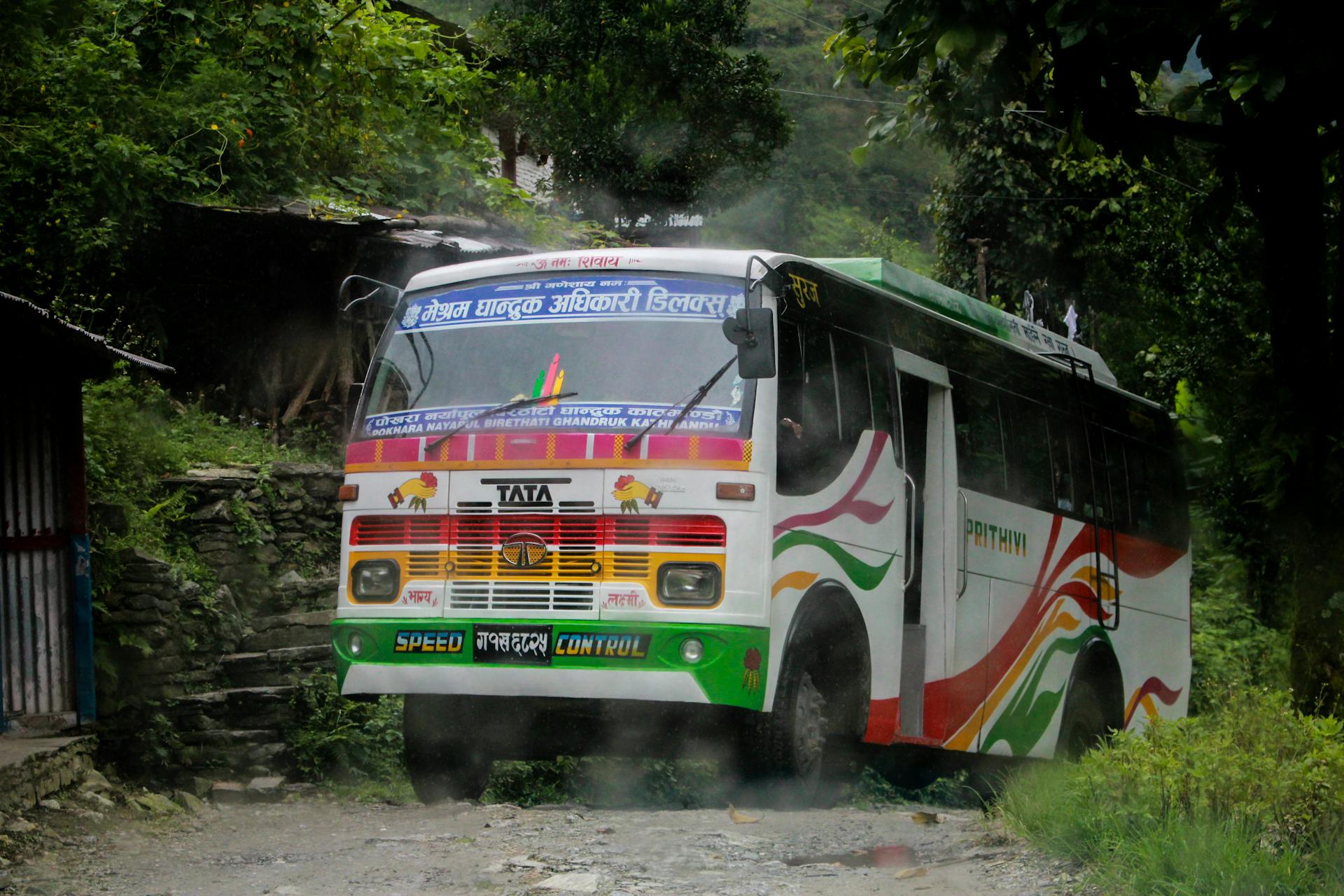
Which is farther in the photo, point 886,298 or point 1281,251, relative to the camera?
point 886,298

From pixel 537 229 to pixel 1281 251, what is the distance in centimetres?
1025

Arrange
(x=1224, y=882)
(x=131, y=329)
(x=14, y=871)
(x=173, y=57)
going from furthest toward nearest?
1. (x=173, y=57)
2. (x=131, y=329)
3. (x=14, y=871)
4. (x=1224, y=882)

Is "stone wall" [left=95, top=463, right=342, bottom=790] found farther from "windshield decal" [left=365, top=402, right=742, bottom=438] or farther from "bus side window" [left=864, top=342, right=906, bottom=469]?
"bus side window" [left=864, top=342, right=906, bottom=469]

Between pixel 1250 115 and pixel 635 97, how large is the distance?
19736 mm

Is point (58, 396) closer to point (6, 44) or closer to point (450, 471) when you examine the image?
point (450, 471)

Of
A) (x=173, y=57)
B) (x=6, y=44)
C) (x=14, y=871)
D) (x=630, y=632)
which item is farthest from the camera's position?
(x=173, y=57)

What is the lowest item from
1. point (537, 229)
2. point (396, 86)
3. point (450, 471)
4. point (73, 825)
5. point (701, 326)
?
point (73, 825)

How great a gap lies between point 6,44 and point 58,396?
4.34m

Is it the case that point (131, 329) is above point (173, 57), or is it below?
below

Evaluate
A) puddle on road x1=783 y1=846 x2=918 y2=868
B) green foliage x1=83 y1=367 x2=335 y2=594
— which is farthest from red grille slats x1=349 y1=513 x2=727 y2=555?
green foliage x1=83 y1=367 x2=335 y2=594

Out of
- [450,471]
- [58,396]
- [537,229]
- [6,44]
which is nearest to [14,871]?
[450,471]

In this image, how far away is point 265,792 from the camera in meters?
9.47

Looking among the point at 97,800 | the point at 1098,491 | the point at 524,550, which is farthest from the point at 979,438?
the point at 97,800

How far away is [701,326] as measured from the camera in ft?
25.4
